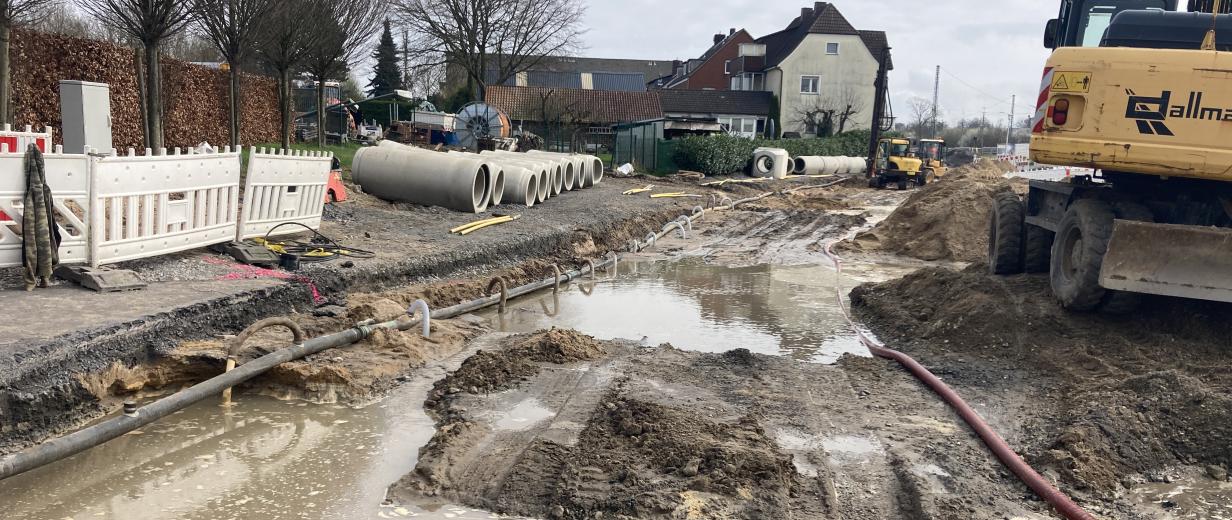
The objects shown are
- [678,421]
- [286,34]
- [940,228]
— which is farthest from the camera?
[286,34]

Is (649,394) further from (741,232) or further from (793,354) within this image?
(741,232)

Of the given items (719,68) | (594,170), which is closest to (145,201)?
(594,170)

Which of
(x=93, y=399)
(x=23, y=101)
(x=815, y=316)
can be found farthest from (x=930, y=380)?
(x=23, y=101)

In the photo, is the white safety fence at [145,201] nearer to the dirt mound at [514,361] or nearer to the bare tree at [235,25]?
the dirt mound at [514,361]

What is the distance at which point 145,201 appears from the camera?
7.70 metres

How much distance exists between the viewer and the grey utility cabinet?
1086cm

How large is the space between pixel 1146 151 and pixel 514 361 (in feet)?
16.6

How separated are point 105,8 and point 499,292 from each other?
263 inches

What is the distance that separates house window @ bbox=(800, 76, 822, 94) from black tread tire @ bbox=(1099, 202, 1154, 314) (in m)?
50.4

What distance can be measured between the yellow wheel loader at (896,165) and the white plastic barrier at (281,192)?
25.2 m

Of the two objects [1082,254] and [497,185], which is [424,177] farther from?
[1082,254]

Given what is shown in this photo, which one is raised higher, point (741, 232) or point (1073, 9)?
point (1073, 9)

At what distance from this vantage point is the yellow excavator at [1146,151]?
263 inches

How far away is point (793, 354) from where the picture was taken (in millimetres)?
8156
